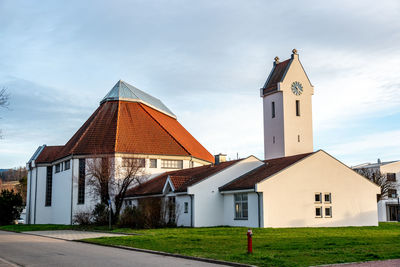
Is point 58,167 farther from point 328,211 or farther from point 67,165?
point 328,211

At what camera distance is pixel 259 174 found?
3256 cm

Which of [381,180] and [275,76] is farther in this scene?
[381,180]

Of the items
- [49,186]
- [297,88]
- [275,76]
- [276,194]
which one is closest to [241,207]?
[276,194]

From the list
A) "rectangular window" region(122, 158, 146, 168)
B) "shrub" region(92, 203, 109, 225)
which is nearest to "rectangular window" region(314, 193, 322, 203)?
"shrub" region(92, 203, 109, 225)

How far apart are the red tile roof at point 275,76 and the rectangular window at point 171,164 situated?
37.7 feet

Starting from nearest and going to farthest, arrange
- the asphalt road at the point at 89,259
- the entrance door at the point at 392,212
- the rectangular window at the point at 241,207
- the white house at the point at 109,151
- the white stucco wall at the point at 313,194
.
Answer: the asphalt road at the point at 89,259 → the white stucco wall at the point at 313,194 → the rectangular window at the point at 241,207 → the white house at the point at 109,151 → the entrance door at the point at 392,212

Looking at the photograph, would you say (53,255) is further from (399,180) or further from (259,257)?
(399,180)

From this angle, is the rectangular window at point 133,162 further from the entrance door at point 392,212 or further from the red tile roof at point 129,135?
the entrance door at point 392,212

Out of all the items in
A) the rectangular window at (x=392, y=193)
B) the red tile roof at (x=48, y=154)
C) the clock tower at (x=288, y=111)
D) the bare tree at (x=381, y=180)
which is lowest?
the rectangular window at (x=392, y=193)

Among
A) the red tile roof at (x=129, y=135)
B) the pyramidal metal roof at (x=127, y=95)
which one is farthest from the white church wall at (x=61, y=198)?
the pyramidal metal roof at (x=127, y=95)

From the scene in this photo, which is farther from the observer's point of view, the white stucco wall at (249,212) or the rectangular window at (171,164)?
the rectangular window at (171,164)

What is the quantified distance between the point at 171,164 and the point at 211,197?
15.0 metres

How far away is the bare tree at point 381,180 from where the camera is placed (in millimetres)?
63031

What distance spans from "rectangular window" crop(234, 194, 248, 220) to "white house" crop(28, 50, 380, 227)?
65 millimetres
